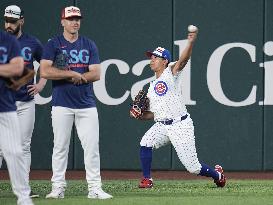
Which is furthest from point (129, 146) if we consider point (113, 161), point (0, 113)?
point (0, 113)

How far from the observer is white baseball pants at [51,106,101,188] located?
32.4ft

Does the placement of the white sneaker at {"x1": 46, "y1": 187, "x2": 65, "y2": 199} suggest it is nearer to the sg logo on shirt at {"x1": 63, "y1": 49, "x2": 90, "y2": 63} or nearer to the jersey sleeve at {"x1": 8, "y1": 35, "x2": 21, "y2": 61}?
the sg logo on shirt at {"x1": 63, "y1": 49, "x2": 90, "y2": 63}

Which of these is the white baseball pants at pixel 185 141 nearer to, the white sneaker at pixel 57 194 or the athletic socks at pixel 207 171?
the athletic socks at pixel 207 171

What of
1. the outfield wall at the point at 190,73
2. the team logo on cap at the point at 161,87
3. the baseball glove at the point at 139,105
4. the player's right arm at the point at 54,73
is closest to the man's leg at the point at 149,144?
the baseball glove at the point at 139,105

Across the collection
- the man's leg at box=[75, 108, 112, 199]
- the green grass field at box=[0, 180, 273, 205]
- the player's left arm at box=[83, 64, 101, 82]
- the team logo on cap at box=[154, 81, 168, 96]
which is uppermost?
the player's left arm at box=[83, 64, 101, 82]

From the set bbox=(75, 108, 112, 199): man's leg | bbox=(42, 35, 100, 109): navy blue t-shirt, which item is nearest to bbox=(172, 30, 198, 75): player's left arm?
bbox=(42, 35, 100, 109): navy blue t-shirt

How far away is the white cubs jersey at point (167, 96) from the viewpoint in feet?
37.3

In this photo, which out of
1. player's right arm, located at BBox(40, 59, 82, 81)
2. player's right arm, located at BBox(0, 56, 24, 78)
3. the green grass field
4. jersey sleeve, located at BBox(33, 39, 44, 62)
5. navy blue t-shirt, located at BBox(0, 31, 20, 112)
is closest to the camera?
player's right arm, located at BBox(0, 56, 24, 78)

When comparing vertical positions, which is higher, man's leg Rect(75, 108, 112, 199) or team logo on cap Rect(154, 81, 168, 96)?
team logo on cap Rect(154, 81, 168, 96)

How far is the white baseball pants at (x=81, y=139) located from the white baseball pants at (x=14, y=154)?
1.74 m

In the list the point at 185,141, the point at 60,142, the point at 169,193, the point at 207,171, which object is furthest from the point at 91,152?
the point at 207,171

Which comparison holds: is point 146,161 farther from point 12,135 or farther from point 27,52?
point 12,135

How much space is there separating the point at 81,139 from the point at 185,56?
5.13 ft

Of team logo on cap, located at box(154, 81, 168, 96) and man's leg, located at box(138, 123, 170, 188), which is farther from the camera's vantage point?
man's leg, located at box(138, 123, 170, 188)
